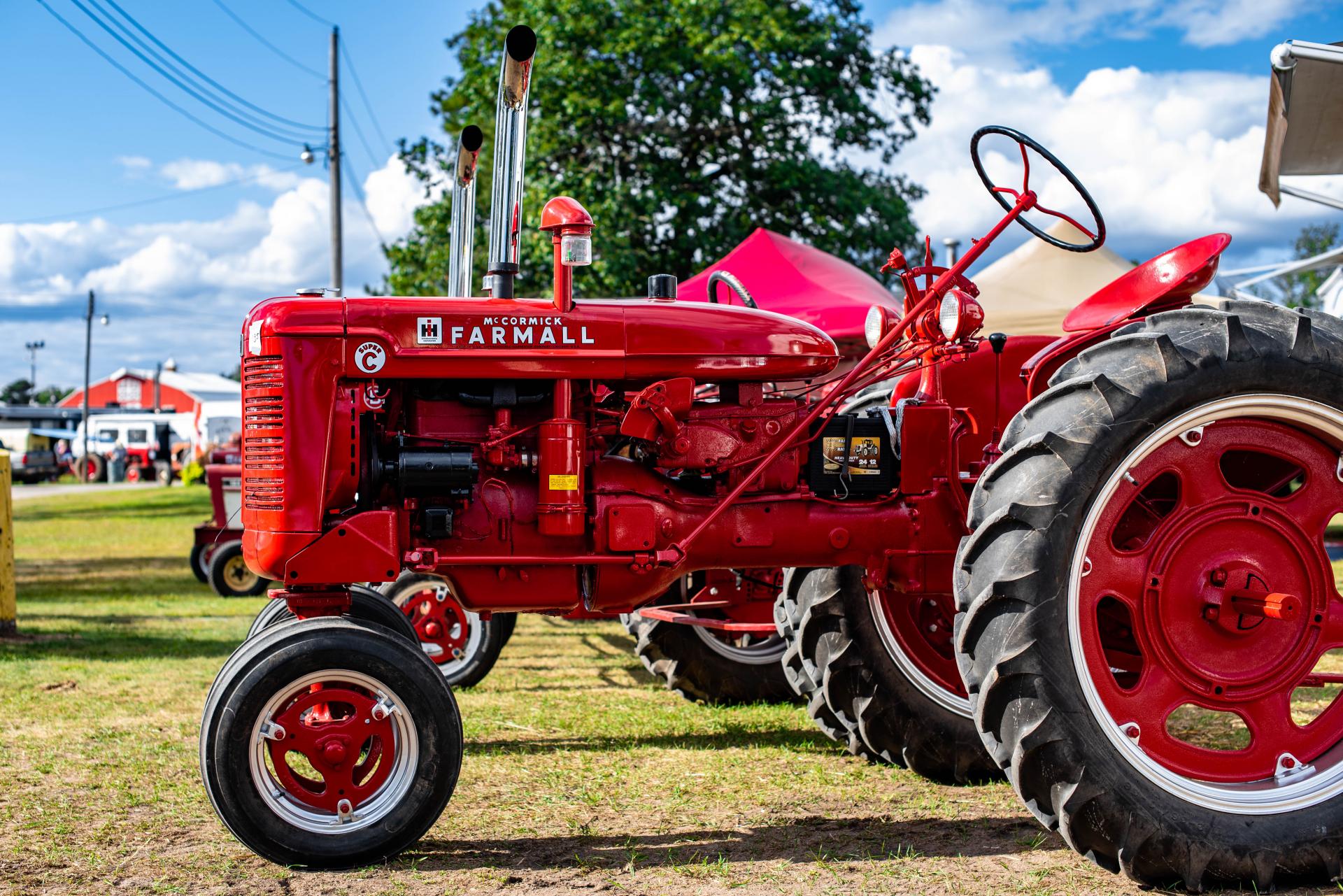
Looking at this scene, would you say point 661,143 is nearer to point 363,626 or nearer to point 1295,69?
point 1295,69

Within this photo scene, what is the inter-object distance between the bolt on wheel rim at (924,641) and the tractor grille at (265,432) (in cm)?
223

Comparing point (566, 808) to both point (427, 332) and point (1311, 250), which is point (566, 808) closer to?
point (427, 332)

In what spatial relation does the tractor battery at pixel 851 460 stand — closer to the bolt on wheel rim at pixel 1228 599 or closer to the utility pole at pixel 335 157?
the bolt on wheel rim at pixel 1228 599

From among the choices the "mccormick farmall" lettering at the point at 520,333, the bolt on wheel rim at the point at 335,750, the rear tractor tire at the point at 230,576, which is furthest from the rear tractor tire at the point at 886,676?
the rear tractor tire at the point at 230,576

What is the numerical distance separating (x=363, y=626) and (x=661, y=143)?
15255mm

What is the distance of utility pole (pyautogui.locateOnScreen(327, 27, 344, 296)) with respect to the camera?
1808 centimetres

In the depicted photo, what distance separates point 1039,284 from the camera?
39.5 feet

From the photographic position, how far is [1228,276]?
17.4 meters

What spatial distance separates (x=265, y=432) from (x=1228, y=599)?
284 centimetres

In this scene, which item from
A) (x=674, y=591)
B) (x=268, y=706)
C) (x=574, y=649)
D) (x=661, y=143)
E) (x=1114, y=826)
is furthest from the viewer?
(x=661, y=143)

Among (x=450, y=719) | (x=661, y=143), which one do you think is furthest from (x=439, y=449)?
(x=661, y=143)

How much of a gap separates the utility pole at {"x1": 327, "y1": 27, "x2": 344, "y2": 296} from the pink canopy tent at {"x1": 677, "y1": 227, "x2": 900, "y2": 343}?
8897 mm

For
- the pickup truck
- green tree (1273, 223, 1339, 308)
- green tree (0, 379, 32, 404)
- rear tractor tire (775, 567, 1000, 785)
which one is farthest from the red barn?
rear tractor tire (775, 567, 1000, 785)

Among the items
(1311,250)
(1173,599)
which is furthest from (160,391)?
(1173,599)
